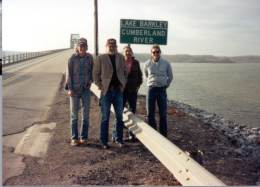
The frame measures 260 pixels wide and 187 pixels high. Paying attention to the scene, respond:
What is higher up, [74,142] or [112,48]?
[112,48]

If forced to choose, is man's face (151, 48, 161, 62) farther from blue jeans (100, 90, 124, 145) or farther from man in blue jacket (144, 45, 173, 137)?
blue jeans (100, 90, 124, 145)

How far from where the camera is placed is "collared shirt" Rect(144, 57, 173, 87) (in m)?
8.00

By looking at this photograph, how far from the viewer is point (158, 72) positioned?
26.3ft

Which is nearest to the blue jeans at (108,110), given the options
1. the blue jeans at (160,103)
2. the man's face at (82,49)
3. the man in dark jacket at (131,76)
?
the man in dark jacket at (131,76)

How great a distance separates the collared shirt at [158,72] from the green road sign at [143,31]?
186 cm

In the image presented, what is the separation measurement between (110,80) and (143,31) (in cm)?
299

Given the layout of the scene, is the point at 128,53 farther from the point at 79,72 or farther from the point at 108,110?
the point at 108,110

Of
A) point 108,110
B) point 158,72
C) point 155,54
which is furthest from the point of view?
point 158,72

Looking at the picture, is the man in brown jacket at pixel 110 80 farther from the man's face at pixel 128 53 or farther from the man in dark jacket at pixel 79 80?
the man's face at pixel 128 53

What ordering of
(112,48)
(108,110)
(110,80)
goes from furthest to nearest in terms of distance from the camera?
1. (108,110)
2. (110,80)
3. (112,48)

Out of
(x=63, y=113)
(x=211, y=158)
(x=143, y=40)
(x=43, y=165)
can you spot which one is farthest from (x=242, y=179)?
(x=63, y=113)

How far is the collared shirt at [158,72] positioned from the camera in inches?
315

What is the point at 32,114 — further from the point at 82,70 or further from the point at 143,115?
the point at 82,70

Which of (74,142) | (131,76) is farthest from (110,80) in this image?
(74,142)
